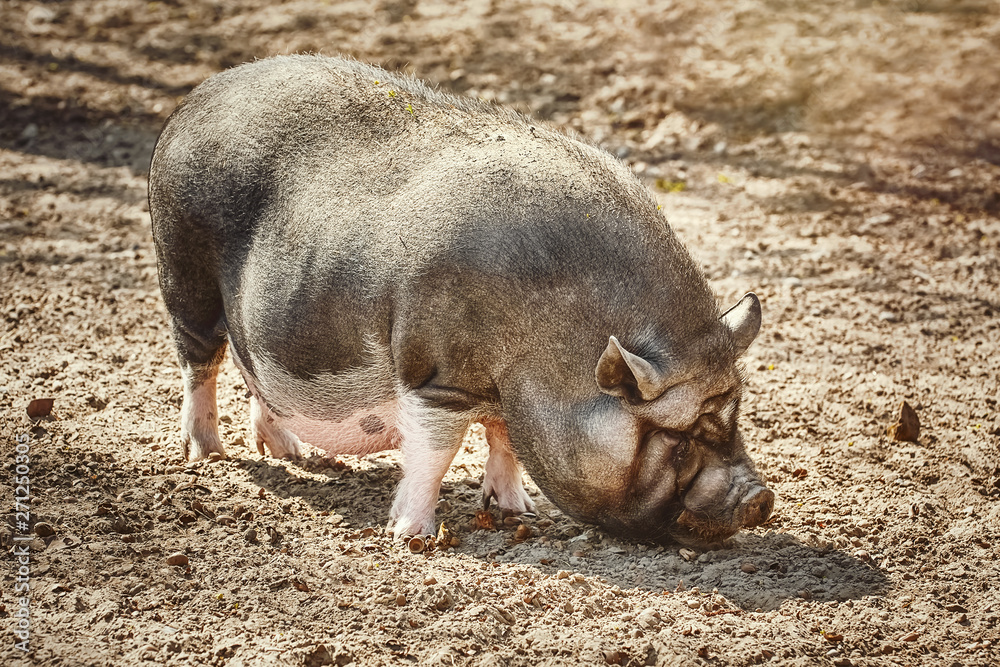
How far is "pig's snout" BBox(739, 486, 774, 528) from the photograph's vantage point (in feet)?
14.3

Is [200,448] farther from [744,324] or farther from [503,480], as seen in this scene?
[744,324]

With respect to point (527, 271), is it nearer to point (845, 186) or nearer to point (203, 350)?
point (203, 350)

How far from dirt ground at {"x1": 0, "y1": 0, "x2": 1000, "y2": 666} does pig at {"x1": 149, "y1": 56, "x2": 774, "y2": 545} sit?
427mm

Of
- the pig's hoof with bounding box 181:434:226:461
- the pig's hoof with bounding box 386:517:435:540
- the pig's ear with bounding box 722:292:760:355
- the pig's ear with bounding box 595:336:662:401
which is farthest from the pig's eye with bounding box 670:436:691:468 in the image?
the pig's hoof with bounding box 181:434:226:461

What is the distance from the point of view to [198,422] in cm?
566

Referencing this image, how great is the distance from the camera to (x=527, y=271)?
168 inches

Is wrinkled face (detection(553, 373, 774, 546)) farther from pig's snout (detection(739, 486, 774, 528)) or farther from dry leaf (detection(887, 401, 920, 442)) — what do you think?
dry leaf (detection(887, 401, 920, 442))

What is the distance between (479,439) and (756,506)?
87.7 inches

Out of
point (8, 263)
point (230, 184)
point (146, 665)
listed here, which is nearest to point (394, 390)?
point (230, 184)

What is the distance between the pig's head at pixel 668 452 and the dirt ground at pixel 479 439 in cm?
25

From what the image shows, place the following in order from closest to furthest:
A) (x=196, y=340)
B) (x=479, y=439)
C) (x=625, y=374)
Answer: (x=625, y=374) → (x=196, y=340) → (x=479, y=439)

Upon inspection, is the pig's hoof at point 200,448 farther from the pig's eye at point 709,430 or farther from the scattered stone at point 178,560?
the pig's eye at point 709,430

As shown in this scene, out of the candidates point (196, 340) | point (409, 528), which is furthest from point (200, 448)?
point (409, 528)

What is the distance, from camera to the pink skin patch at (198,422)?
18.6 ft
